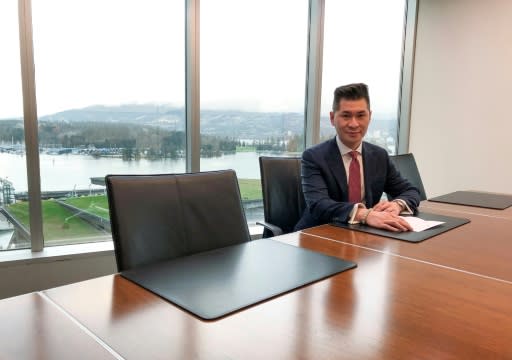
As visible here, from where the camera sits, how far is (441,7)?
145 inches

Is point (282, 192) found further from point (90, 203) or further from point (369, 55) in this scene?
point (369, 55)

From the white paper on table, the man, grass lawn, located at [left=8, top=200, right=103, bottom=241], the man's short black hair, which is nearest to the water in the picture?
grass lawn, located at [left=8, top=200, right=103, bottom=241]

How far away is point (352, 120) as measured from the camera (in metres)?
1.85

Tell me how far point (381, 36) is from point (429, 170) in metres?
1.47

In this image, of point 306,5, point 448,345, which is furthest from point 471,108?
point 448,345

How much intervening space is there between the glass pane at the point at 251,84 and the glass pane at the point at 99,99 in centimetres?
24

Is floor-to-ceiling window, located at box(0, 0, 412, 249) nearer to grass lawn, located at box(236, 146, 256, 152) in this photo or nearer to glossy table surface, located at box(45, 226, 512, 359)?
grass lawn, located at box(236, 146, 256, 152)

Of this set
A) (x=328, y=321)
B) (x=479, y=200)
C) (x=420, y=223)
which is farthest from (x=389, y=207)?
(x=328, y=321)

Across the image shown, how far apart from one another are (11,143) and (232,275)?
181 centimetres

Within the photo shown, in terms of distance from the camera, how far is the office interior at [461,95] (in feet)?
11.1

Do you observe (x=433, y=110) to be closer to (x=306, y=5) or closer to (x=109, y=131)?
(x=306, y=5)

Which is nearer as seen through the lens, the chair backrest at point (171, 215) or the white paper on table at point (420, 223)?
the chair backrest at point (171, 215)

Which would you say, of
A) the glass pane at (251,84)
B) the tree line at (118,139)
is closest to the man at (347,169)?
the glass pane at (251,84)

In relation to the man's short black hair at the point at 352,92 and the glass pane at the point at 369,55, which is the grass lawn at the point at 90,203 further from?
the glass pane at the point at 369,55
